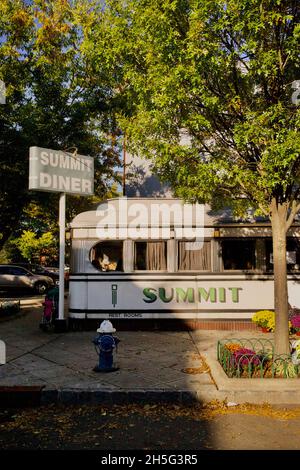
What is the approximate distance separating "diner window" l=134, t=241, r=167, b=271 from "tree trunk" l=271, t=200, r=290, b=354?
4.28m

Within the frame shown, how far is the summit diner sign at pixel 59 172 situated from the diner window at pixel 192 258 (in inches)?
130

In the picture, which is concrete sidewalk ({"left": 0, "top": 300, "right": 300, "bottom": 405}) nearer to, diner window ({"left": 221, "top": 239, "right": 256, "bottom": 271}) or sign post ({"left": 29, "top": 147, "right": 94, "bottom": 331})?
diner window ({"left": 221, "top": 239, "right": 256, "bottom": 271})

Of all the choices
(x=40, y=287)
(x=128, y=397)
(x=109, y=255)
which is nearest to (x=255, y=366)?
(x=128, y=397)

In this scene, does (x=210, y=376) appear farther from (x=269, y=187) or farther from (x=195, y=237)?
(x=195, y=237)

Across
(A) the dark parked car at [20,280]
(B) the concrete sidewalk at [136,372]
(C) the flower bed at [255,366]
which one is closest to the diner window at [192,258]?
A: (B) the concrete sidewalk at [136,372]

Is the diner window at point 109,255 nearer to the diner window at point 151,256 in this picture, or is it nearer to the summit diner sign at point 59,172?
the diner window at point 151,256

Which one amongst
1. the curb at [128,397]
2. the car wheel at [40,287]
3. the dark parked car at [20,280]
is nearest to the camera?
the curb at [128,397]

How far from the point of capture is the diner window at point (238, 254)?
1113 centimetres

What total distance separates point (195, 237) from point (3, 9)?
1067 centimetres

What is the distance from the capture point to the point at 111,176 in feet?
66.4

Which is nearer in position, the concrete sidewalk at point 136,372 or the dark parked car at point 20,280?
the concrete sidewalk at point 136,372

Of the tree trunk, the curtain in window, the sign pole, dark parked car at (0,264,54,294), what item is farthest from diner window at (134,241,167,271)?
dark parked car at (0,264,54,294)

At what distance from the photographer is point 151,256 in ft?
36.5

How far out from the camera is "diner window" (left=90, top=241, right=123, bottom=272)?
11.1 m
